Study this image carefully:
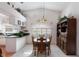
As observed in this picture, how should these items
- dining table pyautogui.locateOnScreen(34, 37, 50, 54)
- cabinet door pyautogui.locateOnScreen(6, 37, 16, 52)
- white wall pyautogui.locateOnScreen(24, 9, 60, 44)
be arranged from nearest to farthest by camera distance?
1. dining table pyautogui.locateOnScreen(34, 37, 50, 54)
2. cabinet door pyautogui.locateOnScreen(6, 37, 16, 52)
3. white wall pyautogui.locateOnScreen(24, 9, 60, 44)

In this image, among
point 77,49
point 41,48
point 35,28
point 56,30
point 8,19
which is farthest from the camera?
point 56,30

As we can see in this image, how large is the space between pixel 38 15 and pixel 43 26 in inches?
30.5

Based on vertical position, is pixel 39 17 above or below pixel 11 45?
above

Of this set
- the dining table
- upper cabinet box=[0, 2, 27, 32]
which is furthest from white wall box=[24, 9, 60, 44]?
the dining table

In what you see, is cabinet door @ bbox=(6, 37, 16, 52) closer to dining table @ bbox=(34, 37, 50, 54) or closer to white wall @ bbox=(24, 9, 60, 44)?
dining table @ bbox=(34, 37, 50, 54)

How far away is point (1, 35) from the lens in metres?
7.93

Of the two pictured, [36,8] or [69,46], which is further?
[36,8]

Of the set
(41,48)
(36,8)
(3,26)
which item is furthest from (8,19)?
(36,8)

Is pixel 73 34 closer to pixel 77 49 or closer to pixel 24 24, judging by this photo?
pixel 77 49

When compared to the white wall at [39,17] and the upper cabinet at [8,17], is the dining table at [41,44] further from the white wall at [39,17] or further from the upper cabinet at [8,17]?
the white wall at [39,17]

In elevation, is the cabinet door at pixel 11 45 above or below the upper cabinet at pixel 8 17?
below

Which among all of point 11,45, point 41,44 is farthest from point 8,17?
point 41,44

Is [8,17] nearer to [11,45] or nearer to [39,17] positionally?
[11,45]

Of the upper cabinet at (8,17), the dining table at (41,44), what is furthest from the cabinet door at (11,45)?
the dining table at (41,44)
